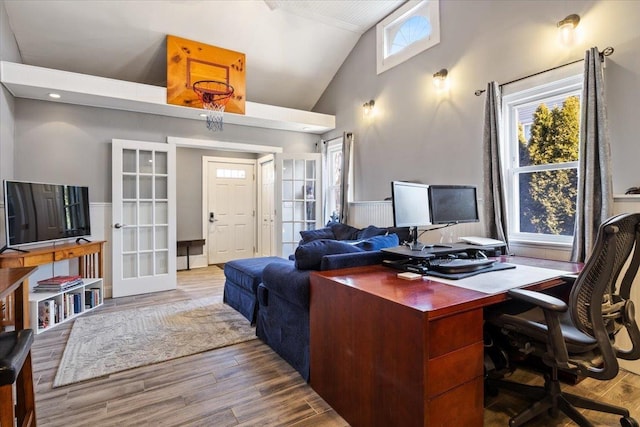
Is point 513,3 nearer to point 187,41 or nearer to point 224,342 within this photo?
point 187,41

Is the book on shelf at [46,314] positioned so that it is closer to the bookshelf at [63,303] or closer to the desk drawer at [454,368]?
the bookshelf at [63,303]

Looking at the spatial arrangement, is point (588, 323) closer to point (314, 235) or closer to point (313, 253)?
point (313, 253)

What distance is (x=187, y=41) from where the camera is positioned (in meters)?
4.10

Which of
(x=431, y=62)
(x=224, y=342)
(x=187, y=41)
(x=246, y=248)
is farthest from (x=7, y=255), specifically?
(x=431, y=62)

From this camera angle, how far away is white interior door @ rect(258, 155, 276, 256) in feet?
20.7

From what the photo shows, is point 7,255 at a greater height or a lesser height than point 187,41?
lesser

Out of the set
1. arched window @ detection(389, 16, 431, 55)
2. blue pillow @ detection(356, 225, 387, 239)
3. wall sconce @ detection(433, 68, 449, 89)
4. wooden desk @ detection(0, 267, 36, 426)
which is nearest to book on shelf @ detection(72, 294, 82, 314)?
wooden desk @ detection(0, 267, 36, 426)

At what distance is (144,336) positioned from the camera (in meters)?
2.86

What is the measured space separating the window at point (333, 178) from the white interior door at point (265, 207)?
1.22 m

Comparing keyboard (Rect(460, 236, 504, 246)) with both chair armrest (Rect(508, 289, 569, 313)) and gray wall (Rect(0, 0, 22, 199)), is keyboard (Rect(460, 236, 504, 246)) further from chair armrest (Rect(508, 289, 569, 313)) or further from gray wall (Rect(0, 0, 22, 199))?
gray wall (Rect(0, 0, 22, 199))

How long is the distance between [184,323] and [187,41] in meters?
3.38

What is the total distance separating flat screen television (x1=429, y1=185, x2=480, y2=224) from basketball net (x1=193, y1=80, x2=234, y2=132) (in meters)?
3.21

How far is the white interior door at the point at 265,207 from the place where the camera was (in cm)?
630

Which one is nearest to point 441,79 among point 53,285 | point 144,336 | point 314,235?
point 314,235
